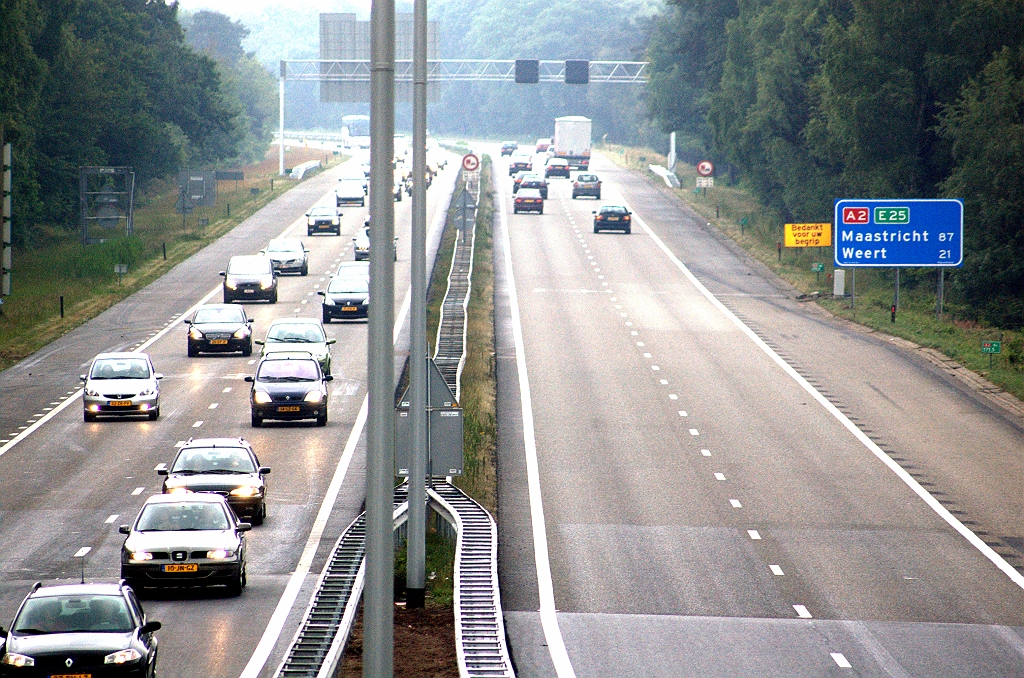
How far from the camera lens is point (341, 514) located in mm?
28312

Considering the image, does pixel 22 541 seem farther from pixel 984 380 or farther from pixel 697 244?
pixel 697 244

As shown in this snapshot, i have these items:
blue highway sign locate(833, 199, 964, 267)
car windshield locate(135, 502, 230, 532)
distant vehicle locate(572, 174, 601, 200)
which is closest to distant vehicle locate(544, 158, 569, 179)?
distant vehicle locate(572, 174, 601, 200)

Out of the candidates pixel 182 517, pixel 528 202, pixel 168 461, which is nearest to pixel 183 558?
pixel 182 517

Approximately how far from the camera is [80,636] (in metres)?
16.5

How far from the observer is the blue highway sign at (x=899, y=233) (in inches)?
1970

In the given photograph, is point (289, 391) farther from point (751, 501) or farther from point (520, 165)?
→ point (520, 165)

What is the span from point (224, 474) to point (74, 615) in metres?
10.6

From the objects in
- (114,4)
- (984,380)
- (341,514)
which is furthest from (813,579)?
(114,4)

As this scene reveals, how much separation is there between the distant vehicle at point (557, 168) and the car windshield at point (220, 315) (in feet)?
234

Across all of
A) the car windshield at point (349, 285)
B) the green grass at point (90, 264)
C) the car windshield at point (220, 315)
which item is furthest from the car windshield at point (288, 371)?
the car windshield at point (349, 285)

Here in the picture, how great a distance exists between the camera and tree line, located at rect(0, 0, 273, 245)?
232 ft

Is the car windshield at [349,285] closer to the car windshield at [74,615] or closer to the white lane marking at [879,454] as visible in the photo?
the white lane marking at [879,454]

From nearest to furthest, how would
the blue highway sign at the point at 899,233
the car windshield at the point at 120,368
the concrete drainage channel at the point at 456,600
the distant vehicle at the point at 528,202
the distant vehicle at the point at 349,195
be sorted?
the concrete drainage channel at the point at 456,600, the car windshield at the point at 120,368, the blue highway sign at the point at 899,233, the distant vehicle at the point at 528,202, the distant vehicle at the point at 349,195

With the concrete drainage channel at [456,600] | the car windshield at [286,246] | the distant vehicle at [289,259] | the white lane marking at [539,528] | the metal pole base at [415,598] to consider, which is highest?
the car windshield at [286,246]
